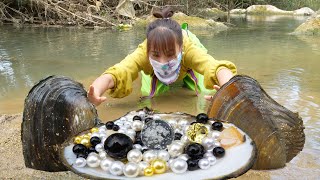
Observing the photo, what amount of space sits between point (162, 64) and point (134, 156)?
56.6 inches

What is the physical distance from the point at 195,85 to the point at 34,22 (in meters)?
7.49

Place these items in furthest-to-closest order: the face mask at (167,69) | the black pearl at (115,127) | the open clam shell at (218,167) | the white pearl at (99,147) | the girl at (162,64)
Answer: the face mask at (167,69), the girl at (162,64), the black pearl at (115,127), the white pearl at (99,147), the open clam shell at (218,167)

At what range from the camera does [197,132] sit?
1.66 meters

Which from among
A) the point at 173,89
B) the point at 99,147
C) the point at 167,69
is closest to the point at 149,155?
the point at 99,147

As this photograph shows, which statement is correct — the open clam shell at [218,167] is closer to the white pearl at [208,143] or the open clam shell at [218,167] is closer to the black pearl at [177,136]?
the white pearl at [208,143]

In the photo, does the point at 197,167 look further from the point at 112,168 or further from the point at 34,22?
the point at 34,22

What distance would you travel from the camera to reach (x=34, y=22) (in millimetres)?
10016

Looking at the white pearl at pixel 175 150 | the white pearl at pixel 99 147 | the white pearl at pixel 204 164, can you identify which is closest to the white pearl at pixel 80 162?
the white pearl at pixel 99 147

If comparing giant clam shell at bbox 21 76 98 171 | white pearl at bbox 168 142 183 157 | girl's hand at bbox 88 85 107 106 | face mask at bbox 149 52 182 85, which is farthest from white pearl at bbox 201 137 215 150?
face mask at bbox 149 52 182 85

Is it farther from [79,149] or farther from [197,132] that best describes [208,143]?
[79,149]

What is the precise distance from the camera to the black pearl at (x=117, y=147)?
147 centimetres

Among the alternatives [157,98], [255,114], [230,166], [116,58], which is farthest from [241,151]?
[116,58]

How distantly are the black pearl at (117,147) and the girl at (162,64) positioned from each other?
815mm

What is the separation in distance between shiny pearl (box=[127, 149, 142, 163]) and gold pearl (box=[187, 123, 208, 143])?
0.27 metres
